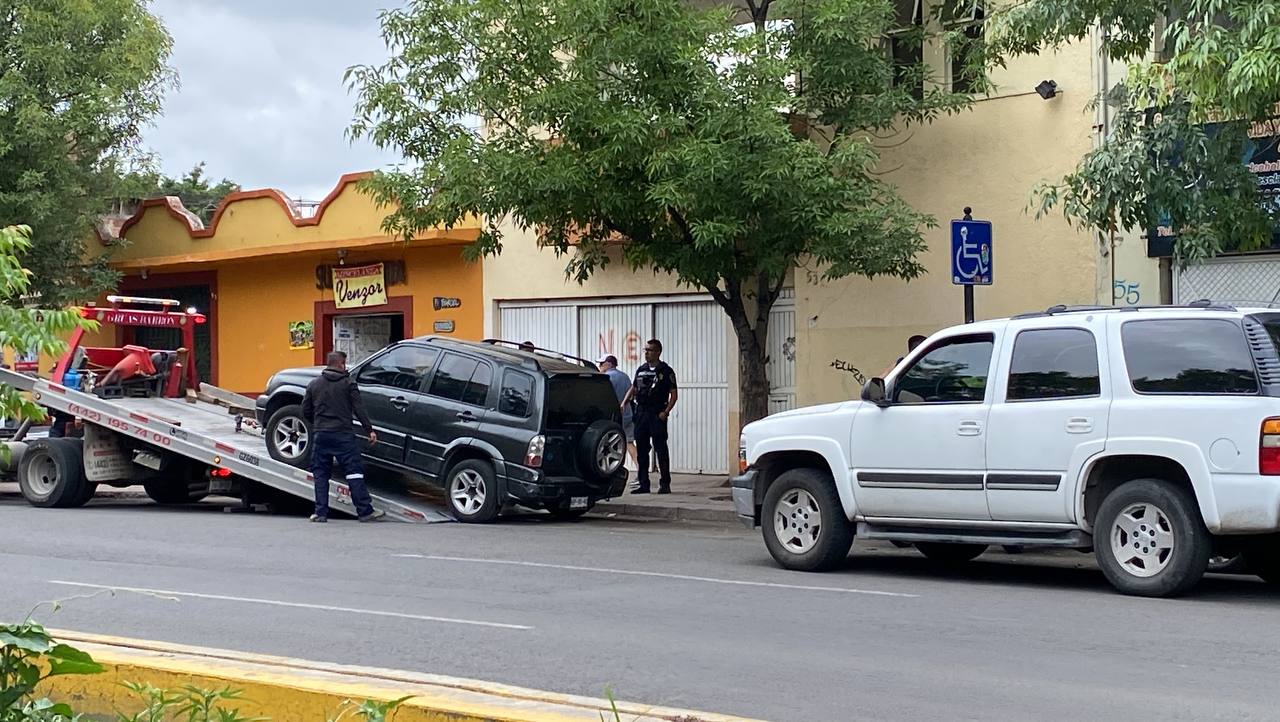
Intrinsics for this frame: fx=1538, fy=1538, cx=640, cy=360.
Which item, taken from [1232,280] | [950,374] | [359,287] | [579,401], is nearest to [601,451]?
[579,401]

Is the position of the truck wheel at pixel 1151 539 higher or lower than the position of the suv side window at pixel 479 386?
lower

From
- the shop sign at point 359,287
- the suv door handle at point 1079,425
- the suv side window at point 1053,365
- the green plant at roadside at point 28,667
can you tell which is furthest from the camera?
the shop sign at point 359,287

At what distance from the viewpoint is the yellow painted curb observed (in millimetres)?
5680

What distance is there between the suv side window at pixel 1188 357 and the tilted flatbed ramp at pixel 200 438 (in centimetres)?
813

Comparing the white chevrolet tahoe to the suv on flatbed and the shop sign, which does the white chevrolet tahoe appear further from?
the shop sign

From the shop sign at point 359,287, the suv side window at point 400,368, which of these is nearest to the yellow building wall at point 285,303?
the shop sign at point 359,287

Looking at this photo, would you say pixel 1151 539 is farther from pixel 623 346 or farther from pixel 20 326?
pixel 623 346

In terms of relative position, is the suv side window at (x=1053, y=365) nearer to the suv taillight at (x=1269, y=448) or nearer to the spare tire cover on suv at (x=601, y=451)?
A: the suv taillight at (x=1269, y=448)

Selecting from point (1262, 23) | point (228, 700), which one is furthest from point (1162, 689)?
point (1262, 23)

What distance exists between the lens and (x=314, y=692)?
5.84m

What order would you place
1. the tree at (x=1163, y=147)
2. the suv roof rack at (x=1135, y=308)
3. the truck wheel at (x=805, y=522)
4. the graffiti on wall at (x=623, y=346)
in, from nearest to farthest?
the suv roof rack at (x=1135, y=308)
the truck wheel at (x=805, y=522)
the tree at (x=1163, y=147)
the graffiti on wall at (x=623, y=346)

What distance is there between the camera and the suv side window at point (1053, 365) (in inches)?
415

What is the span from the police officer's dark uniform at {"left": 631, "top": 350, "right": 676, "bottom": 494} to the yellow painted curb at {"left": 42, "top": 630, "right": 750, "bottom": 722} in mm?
12199

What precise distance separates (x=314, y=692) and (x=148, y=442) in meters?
12.1
